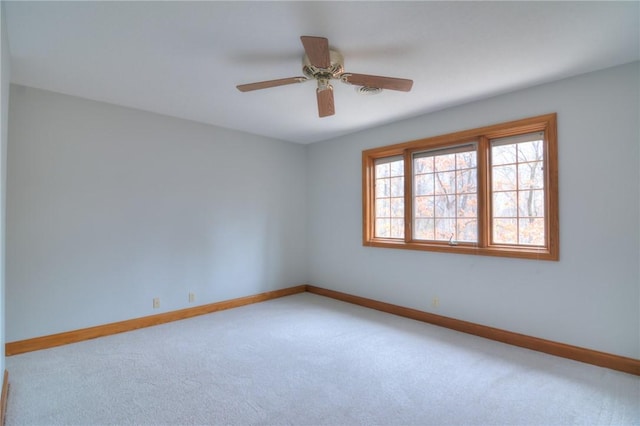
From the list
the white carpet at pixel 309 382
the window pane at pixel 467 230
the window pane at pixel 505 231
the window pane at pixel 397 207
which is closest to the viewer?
the white carpet at pixel 309 382

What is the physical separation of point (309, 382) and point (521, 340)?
2099 mm

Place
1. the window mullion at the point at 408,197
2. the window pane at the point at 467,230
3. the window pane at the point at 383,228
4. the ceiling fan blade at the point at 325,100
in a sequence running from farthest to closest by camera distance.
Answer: the window pane at the point at 383,228 < the window mullion at the point at 408,197 < the window pane at the point at 467,230 < the ceiling fan blade at the point at 325,100

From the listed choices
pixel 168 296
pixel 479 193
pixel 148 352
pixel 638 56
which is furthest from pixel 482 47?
pixel 168 296

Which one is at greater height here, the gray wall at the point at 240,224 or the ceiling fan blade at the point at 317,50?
the ceiling fan blade at the point at 317,50

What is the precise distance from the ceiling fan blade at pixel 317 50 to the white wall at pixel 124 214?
2.53m

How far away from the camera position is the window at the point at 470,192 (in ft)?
9.94

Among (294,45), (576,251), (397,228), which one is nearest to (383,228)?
(397,228)

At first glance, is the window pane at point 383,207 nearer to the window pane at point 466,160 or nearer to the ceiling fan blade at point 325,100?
the window pane at point 466,160

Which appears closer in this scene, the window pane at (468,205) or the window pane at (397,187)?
the window pane at (468,205)

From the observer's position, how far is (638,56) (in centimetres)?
241

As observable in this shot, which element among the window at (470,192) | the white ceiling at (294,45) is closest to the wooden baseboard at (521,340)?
the window at (470,192)

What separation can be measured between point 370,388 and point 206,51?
2.74 m

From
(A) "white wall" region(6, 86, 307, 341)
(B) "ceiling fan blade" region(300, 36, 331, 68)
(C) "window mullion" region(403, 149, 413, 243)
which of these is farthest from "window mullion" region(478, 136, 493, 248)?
(A) "white wall" region(6, 86, 307, 341)

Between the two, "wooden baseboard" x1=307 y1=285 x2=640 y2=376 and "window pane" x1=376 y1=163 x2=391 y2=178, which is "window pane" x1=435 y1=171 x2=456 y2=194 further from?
"wooden baseboard" x1=307 y1=285 x2=640 y2=376
